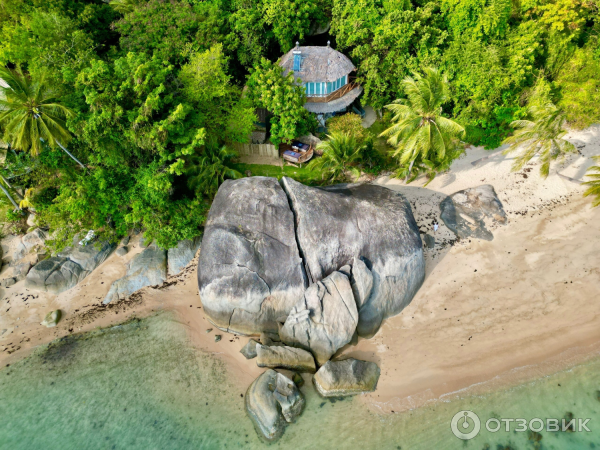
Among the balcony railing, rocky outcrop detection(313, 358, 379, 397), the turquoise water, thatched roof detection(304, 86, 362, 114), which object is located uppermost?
the balcony railing

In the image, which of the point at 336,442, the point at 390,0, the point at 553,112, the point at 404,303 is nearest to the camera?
the point at 336,442

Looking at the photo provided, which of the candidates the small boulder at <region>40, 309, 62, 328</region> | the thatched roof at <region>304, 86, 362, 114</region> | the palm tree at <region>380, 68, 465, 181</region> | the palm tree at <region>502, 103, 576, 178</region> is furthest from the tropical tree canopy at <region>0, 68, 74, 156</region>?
the palm tree at <region>502, 103, 576, 178</region>

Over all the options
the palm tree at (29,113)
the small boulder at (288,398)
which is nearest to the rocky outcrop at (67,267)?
the palm tree at (29,113)

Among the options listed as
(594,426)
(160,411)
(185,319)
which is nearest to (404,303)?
(594,426)

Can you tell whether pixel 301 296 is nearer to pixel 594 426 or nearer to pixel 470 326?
pixel 470 326

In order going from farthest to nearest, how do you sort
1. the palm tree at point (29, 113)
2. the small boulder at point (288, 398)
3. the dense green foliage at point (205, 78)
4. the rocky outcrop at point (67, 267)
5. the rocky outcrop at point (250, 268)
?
the rocky outcrop at point (67, 267) < the dense green foliage at point (205, 78) < the rocky outcrop at point (250, 268) < the palm tree at point (29, 113) < the small boulder at point (288, 398)

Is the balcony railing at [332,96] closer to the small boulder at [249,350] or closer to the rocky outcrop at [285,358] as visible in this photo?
the small boulder at [249,350]

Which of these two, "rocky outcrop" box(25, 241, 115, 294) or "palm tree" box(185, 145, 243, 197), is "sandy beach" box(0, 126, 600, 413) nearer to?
"rocky outcrop" box(25, 241, 115, 294)
